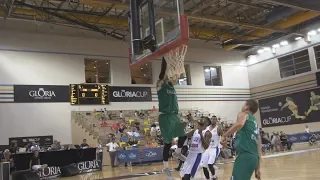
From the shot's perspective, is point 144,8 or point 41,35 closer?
point 144,8

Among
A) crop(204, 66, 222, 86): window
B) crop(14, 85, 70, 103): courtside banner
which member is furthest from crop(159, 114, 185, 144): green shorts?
crop(204, 66, 222, 86): window

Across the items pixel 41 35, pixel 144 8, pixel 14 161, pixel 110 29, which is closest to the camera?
pixel 144 8

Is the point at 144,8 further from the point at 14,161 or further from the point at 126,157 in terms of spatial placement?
the point at 126,157

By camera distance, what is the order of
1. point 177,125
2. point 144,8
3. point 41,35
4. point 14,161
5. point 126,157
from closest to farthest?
1. point 177,125
2. point 144,8
3. point 14,161
4. point 126,157
5. point 41,35

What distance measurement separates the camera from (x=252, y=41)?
27656 mm

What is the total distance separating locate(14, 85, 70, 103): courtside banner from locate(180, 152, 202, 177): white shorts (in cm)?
1631

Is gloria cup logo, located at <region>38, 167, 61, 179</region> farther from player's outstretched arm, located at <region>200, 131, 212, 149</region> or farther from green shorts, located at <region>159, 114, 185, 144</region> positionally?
green shorts, located at <region>159, 114, 185, 144</region>

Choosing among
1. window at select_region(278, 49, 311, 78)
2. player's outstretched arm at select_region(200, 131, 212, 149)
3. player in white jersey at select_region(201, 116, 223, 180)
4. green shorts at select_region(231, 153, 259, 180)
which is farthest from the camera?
window at select_region(278, 49, 311, 78)

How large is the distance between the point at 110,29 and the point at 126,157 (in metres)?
10.3

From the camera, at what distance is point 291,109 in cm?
2664

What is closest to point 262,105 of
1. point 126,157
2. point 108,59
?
point 108,59

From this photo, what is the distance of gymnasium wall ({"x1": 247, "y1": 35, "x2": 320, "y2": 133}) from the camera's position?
25453 mm

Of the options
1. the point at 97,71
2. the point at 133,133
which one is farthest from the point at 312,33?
the point at 97,71

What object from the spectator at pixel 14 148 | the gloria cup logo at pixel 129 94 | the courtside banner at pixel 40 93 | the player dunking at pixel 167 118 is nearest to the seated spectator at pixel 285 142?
the gloria cup logo at pixel 129 94
